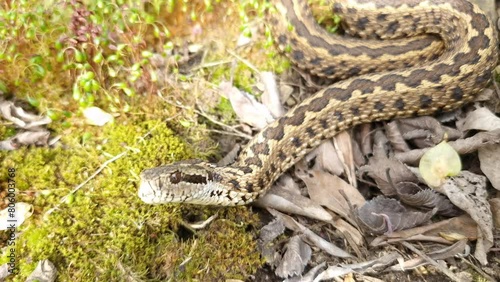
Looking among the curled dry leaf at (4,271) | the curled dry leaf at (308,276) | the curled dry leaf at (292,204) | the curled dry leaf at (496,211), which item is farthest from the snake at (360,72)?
the curled dry leaf at (4,271)

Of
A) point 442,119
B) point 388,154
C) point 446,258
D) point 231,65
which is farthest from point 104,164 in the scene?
point 442,119

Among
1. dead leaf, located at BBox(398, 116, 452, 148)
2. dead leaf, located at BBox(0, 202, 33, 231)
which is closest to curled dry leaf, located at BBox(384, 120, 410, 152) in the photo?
dead leaf, located at BBox(398, 116, 452, 148)

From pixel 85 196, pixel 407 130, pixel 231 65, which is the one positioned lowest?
pixel 85 196

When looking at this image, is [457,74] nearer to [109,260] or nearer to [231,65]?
[231,65]

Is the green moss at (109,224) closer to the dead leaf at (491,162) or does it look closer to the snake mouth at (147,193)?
the snake mouth at (147,193)

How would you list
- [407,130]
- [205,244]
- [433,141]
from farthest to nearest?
1. [407,130]
2. [433,141]
3. [205,244]

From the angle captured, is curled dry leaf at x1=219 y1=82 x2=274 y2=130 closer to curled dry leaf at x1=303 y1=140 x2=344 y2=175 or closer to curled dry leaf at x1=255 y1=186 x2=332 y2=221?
curled dry leaf at x1=303 y1=140 x2=344 y2=175

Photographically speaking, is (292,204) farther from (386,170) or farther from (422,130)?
(422,130)
